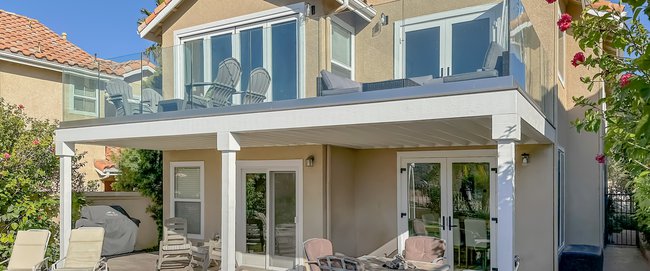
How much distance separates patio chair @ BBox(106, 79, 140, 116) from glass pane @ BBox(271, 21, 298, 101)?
10.3 ft

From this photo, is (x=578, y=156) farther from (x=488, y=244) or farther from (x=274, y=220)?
(x=274, y=220)

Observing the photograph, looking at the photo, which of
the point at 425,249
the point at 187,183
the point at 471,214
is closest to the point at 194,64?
the point at 187,183

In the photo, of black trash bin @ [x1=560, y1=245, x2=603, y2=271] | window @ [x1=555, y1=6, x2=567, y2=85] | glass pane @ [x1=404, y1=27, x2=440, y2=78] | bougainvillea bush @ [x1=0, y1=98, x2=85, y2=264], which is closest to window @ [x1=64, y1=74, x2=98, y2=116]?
bougainvillea bush @ [x1=0, y1=98, x2=85, y2=264]

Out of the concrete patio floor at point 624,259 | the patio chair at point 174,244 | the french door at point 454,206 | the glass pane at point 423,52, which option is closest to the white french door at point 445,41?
the glass pane at point 423,52

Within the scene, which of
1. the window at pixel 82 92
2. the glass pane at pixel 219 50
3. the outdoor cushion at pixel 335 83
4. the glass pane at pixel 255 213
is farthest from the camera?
the glass pane at pixel 255 213

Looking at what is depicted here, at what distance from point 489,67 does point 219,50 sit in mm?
4856

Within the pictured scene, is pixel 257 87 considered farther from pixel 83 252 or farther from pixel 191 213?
pixel 191 213

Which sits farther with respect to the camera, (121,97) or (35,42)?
(35,42)

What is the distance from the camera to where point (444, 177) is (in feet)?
33.4

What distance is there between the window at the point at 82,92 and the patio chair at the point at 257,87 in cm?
388

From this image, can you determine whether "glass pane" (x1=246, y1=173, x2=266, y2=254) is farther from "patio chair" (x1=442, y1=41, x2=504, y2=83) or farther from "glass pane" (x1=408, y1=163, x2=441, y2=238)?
"patio chair" (x1=442, y1=41, x2=504, y2=83)

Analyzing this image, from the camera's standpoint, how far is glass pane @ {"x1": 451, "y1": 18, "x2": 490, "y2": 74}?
6668 millimetres

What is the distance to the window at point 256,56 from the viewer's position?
819cm

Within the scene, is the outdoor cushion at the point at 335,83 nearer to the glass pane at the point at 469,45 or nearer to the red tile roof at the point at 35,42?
the glass pane at the point at 469,45
